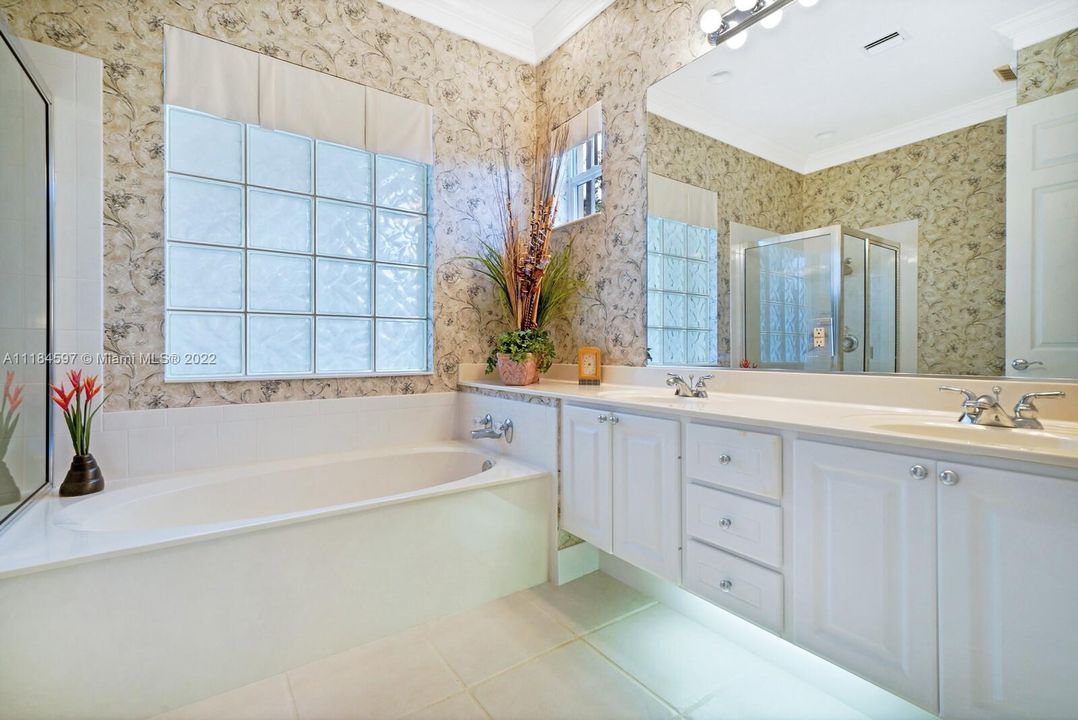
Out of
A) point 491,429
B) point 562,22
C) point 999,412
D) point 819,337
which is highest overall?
point 562,22

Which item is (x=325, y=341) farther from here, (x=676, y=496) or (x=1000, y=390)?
(x=1000, y=390)

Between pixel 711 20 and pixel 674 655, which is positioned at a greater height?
pixel 711 20

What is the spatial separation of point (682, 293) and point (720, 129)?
2.26ft

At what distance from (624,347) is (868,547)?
4.87 feet

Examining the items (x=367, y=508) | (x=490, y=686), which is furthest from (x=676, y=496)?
(x=367, y=508)

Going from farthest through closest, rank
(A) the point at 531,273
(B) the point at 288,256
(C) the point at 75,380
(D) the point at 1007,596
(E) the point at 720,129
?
(A) the point at 531,273, (B) the point at 288,256, (E) the point at 720,129, (C) the point at 75,380, (D) the point at 1007,596

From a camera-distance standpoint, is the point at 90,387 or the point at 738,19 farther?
the point at 738,19

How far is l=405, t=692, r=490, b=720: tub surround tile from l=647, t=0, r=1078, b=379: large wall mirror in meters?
1.50

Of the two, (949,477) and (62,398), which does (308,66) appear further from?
(949,477)

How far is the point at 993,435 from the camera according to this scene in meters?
1.07

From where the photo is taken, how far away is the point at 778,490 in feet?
4.01

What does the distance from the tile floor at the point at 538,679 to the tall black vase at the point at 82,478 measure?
863 millimetres

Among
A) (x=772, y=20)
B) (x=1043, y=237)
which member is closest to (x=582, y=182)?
(x=772, y=20)

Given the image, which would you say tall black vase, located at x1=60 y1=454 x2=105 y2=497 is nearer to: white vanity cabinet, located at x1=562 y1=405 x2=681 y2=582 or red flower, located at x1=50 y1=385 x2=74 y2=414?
red flower, located at x1=50 y1=385 x2=74 y2=414
